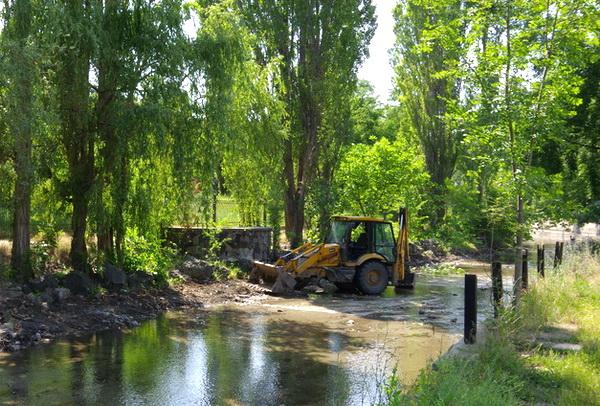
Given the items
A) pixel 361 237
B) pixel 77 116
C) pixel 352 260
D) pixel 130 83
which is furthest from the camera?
pixel 361 237

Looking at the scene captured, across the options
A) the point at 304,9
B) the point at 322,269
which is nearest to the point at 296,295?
the point at 322,269

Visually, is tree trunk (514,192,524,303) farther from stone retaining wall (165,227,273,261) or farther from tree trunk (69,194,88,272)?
stone retaining wall (165,227,273,261)

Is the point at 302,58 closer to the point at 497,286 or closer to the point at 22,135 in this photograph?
the point at 22,135

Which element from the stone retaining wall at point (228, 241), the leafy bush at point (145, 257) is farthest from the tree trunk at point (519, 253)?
the stone retaining wall at point (228, 241)

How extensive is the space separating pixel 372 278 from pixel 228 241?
4.78 metres

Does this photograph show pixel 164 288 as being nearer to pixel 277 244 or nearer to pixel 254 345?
pixel 254 345

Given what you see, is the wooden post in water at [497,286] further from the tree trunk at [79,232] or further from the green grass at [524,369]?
the tree trunk at [79,232]

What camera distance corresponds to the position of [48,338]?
1083 centimetres

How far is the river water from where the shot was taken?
7.93 metres

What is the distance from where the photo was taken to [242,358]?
32.9ft

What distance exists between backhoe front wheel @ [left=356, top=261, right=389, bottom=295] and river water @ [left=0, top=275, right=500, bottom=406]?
1.96 meters

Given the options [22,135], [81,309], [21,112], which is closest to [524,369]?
[81,309]

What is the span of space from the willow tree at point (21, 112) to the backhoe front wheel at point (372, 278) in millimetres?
7987

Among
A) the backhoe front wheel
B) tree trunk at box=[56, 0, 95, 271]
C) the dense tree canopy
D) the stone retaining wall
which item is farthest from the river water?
the stone retaining wall
